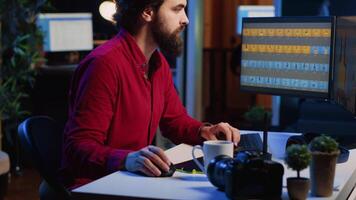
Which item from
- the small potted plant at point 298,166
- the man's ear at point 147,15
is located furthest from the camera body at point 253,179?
the man's ear at point 147,15

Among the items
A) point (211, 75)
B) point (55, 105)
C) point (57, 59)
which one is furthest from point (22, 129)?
point (211, 75)

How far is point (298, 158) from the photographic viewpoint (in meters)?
1.60

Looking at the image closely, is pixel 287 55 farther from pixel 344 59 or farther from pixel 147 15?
pixel 147 15

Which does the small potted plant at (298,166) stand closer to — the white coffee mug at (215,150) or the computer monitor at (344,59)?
the white coffee mug at (215,150)

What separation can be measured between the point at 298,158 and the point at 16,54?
3.98m

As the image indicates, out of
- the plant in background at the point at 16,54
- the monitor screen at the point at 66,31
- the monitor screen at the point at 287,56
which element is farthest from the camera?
the monitor screen at the point at 66,31

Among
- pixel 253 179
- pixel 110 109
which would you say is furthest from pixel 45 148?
pixel 253 179

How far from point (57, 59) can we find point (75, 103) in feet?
13.2

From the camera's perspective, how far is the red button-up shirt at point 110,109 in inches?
78.6

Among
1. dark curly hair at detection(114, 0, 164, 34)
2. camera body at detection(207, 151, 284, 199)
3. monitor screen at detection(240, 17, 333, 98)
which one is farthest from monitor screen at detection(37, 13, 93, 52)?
A: camera body at detection(207, 151, 284, 199)

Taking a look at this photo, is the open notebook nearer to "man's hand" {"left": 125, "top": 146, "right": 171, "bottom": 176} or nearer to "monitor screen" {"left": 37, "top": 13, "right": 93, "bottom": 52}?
"man's hand" {"left": 125, "top": 146, "right": 171, "bottom": 176}

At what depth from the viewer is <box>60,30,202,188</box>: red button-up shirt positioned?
1996 millimetres

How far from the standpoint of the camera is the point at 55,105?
5383 millimetres

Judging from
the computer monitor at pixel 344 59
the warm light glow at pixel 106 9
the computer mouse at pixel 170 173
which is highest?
the warm light glow at pixel 106 9
